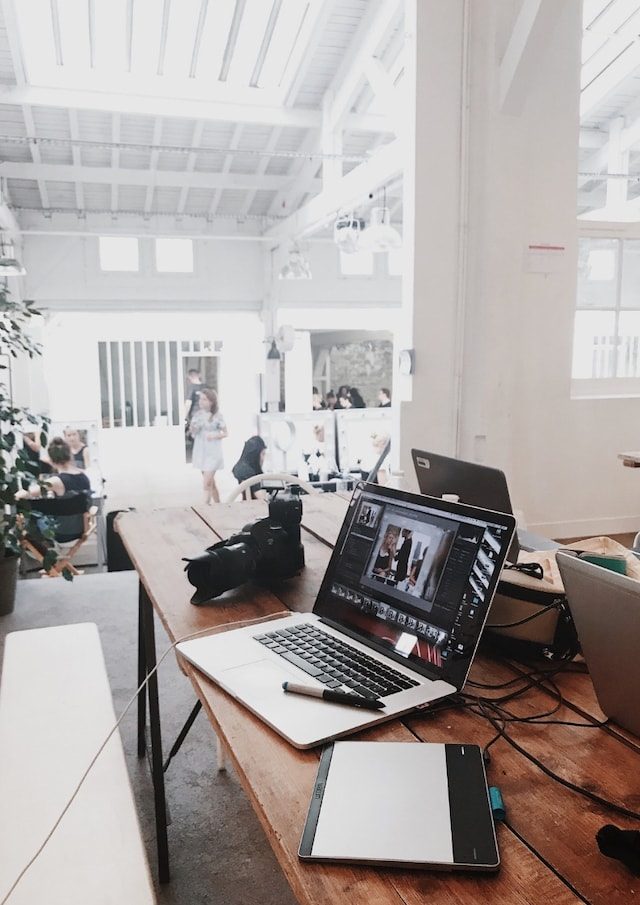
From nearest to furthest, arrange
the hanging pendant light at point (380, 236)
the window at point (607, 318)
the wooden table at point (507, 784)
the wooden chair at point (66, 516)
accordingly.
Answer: the wooden table at point (507, 784) < the window at point (607, 318) < the wooden chair at point (66, 516) < the hanging pendant light at point (380, 236)

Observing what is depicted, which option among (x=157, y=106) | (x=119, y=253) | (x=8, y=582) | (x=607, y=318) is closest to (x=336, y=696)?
(x=8, y=582)

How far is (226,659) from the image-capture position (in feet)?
4.24

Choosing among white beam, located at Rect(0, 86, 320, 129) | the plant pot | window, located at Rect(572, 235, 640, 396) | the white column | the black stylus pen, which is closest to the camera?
the black stylus pen

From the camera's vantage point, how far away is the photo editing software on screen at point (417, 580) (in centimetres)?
119

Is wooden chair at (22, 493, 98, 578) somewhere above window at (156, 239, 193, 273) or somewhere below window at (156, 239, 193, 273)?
below

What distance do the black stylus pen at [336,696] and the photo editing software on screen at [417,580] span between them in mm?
147

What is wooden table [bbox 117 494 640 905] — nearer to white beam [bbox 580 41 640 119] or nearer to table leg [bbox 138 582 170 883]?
table leg [bbox 138 582 170 883]

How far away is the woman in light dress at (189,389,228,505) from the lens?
9125mm

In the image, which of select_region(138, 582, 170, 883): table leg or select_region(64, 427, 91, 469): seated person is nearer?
select_region(138, 582, 170, 883): table leg

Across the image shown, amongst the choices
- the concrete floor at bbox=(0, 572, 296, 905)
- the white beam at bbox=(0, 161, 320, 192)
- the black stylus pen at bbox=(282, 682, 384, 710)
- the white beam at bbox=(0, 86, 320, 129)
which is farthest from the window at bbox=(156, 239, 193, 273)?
the black stylus pen at bbox=(282, 682, 384, 710)

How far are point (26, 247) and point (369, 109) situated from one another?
533 cm

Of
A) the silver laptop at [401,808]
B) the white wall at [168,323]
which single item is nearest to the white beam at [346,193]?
the white wall at [168,323]

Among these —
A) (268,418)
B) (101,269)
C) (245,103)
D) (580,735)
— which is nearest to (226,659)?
(580,735)

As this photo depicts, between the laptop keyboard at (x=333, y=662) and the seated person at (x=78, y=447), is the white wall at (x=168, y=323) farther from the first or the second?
the laptop keyboard at (x=333, y=662)
